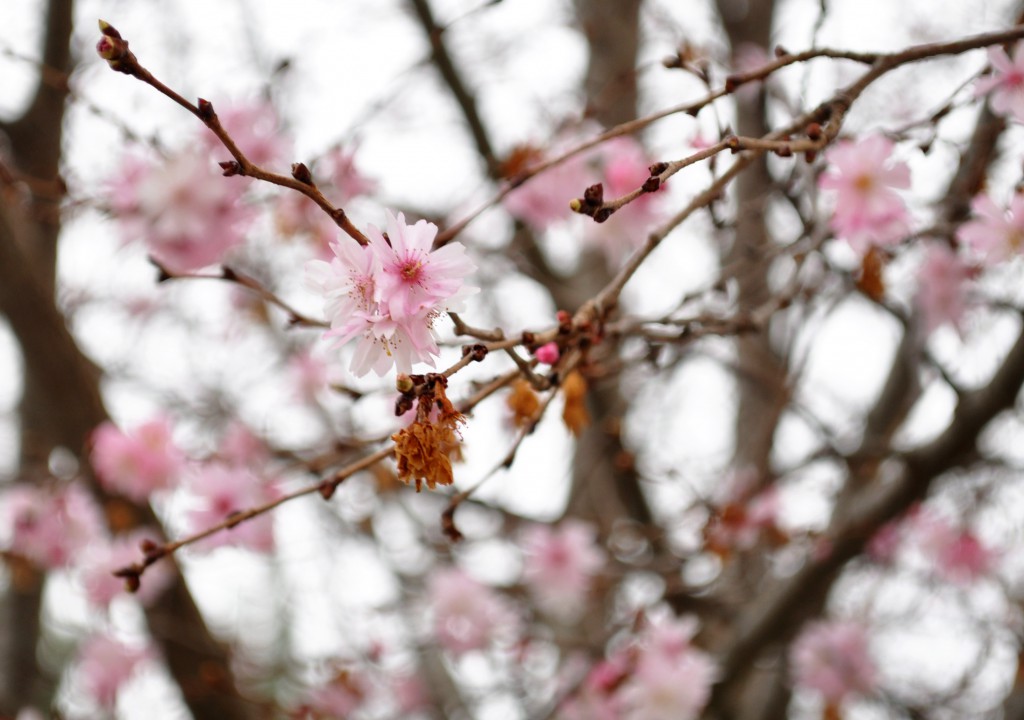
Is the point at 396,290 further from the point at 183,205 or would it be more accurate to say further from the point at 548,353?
the point at 183,205

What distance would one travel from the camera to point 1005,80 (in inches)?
51.6

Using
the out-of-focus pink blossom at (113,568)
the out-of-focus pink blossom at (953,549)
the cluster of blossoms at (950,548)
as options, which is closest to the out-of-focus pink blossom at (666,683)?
the cluster of blossoms at (950,548)

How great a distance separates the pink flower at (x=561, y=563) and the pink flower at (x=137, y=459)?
113 cm

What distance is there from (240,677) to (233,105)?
2022mm

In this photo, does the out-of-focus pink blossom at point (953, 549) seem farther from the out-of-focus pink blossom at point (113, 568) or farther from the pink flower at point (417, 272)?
the pink flower at point (417, 272)

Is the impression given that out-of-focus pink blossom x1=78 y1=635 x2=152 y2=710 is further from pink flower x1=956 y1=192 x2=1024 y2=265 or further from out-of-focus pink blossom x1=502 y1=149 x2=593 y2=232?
pink flower x1=956 y1=192 x2=1024 y2=265

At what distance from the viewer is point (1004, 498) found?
130 inches

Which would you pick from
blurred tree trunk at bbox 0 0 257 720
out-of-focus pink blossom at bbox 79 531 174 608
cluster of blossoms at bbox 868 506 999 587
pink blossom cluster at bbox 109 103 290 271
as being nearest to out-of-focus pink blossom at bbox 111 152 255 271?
pink blossom cluster at bbox 109 103 290 271

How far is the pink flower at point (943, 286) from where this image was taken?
2113mm

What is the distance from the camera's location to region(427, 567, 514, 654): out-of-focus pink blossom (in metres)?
2.99

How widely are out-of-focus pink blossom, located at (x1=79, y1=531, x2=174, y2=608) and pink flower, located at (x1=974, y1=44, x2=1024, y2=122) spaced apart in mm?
2263

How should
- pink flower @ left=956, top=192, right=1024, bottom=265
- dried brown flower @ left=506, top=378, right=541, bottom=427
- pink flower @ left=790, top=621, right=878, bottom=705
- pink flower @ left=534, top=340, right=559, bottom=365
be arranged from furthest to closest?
1. pink flower @ left=790, top=621, right=878, bottom=705
2. pink flower @ left=956, top=192, right=1024, bottom=265
3. dried brown flower @ left=506, top=378, right=541, bottom=427
4. pink flower @ left=534, top=340, right=559, bottom=365

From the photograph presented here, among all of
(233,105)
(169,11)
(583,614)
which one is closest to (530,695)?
(583,614)

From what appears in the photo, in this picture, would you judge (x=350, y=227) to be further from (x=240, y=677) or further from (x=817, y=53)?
(x=240, y=677)
